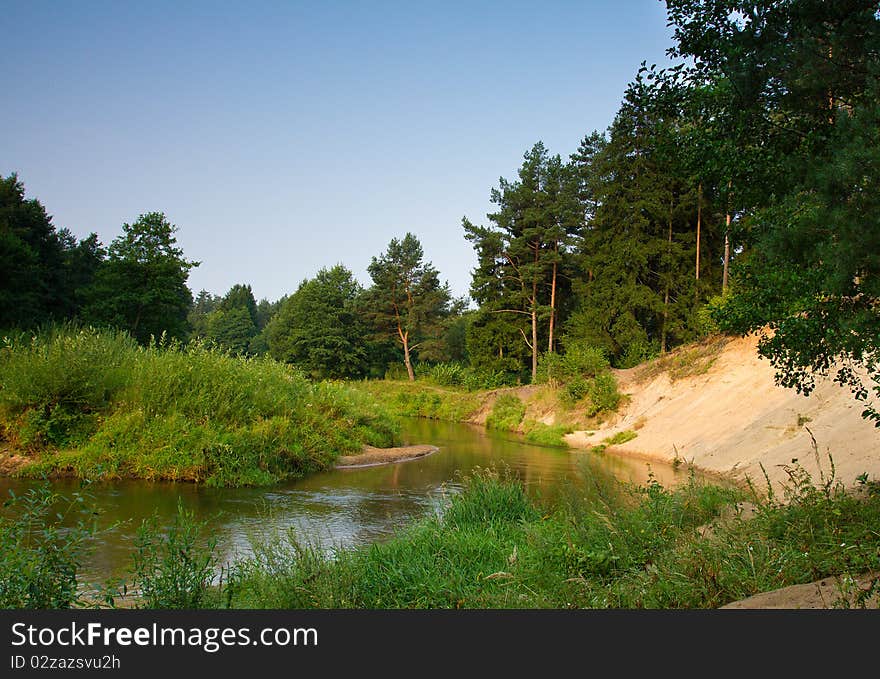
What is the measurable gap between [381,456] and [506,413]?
1528 centimetres

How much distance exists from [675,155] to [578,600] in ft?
16.7

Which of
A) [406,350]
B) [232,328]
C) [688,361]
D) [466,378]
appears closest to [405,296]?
[406,350]

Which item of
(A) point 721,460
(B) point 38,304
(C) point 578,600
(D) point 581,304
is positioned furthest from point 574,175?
(C) point 578,600

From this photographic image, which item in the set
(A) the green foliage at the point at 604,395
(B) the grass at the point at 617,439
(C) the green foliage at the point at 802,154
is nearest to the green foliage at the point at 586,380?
(A) the green foliage at the point at 604,395

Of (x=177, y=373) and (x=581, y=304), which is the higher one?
(x=581, y=304)

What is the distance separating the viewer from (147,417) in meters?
17.2

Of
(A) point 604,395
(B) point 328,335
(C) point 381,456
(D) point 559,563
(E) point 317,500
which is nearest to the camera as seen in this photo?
(D) point 559,563

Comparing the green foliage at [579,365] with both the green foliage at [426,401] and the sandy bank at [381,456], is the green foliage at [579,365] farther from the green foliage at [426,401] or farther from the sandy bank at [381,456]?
the sandy bank at [381,456]

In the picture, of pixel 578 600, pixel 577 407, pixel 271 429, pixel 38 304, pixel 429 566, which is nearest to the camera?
pixel 578 600

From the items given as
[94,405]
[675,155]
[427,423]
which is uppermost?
[675,155]

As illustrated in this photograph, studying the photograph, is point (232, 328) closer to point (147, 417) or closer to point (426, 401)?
point (426, 401)

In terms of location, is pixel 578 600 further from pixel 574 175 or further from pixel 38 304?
pixel 574 175

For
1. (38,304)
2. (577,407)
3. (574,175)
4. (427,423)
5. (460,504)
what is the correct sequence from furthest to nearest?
(574,175), (427,423), (38,304), (577,407), (460,504)

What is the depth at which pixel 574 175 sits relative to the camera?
47031 millimetres
